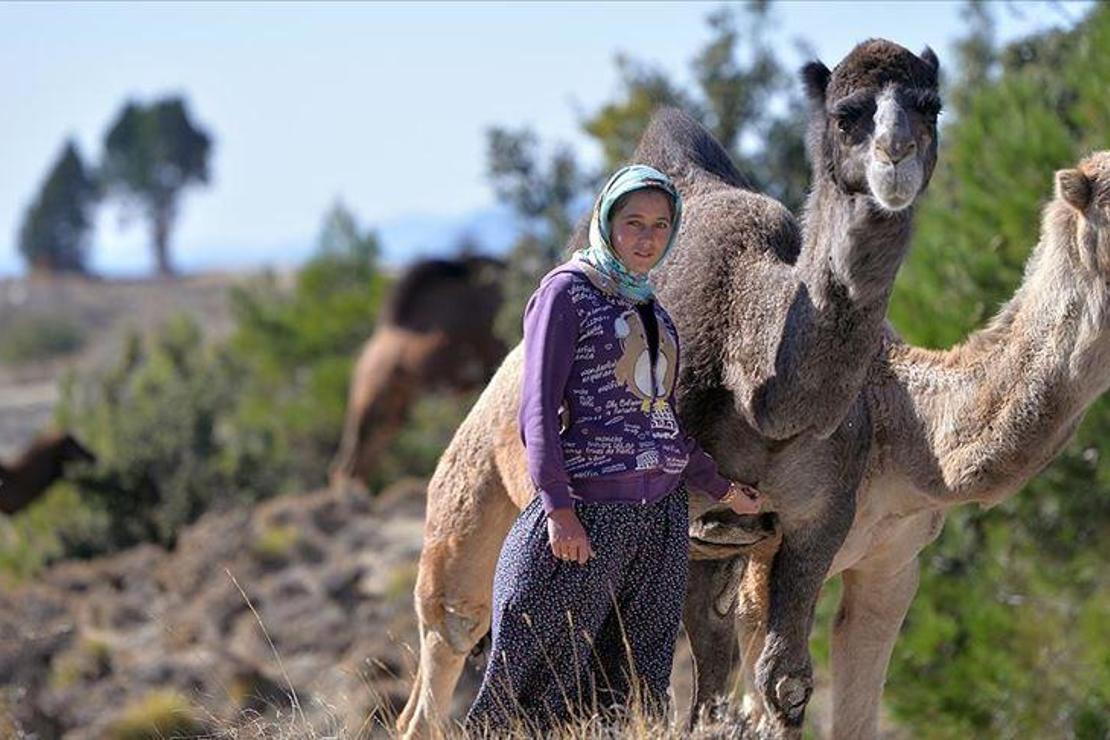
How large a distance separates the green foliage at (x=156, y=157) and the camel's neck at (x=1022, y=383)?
77.6m

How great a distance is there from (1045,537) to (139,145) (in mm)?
71284

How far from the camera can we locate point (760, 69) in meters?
18.2

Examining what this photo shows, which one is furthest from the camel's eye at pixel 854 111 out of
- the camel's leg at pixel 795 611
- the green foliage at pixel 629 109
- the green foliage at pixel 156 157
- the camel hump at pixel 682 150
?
the green foliage at pixel 156 157

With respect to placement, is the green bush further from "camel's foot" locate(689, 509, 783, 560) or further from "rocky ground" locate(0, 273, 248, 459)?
"camel's foot" locate(689, 509, 783, 560)

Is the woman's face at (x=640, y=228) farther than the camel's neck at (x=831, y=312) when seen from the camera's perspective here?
No

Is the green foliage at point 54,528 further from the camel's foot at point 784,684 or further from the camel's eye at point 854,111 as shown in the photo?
the camel's eye at point 854,111

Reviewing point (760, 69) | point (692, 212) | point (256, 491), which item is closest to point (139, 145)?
point (256, 491)

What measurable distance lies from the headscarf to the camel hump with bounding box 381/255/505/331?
17856 millimetres

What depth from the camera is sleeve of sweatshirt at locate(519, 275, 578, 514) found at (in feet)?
17.6

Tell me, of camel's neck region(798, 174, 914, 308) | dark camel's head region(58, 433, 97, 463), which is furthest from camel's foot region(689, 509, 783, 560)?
dark camel's head region(58, 433, 97, 463)

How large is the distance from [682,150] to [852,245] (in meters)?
1.73

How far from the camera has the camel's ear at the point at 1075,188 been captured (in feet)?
20.5

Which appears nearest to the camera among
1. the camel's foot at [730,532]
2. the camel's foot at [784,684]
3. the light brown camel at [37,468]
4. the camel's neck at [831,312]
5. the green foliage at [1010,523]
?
the camel's neck at [831,312]

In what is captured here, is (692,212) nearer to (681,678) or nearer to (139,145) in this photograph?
(681,678)
